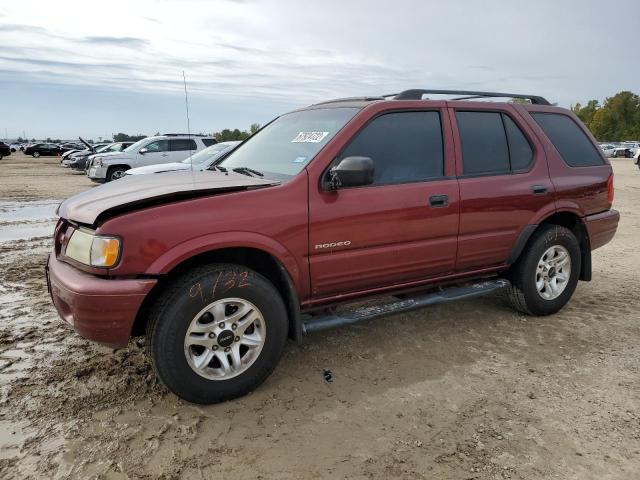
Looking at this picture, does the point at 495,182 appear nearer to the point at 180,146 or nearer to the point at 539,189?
the point at 539,189

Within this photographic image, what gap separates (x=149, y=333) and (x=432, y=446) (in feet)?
5.51

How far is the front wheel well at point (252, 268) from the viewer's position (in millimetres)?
2994

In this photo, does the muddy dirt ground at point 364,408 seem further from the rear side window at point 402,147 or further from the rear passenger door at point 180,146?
the rear passenger door at point 180,146

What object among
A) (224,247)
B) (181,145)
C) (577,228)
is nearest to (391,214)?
(224,247)

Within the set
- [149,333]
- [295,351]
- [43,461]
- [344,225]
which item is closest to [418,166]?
[344,225]

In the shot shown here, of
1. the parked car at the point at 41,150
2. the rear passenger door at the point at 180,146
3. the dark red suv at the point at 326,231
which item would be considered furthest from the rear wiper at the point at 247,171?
the parked car at the point at 41,150

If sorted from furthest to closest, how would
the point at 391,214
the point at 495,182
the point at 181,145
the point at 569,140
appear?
1. the point at 181,145
2. the point at 569,140
3. the point at 495,182
4. the point at 391,214

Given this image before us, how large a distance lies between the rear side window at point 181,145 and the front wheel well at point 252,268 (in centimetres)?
1348

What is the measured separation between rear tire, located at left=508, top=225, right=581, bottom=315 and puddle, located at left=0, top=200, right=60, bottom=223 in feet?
28.9

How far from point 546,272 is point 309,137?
2488mm

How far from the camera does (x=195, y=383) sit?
295 centimetres

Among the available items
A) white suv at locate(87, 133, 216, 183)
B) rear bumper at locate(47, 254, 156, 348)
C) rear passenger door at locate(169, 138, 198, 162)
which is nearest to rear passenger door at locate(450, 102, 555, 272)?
rear bumper at locate(47, 254, 156, 348)

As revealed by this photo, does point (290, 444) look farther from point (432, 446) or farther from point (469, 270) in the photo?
point (469, 270)

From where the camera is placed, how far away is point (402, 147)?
3.70 meters
